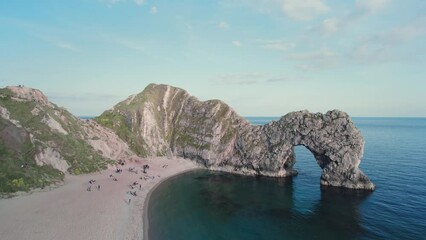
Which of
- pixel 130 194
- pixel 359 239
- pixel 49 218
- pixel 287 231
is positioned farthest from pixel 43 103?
pixel 359 239

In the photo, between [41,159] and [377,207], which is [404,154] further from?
[41,159]

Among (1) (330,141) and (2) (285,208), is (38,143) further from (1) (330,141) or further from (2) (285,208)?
(1) (330,141)

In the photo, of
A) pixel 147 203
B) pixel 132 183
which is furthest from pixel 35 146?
pixel 147 203

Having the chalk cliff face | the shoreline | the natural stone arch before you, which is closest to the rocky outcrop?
the chalk cliff face

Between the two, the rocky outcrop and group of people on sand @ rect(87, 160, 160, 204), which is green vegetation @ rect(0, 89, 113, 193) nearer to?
the rocky outcrop

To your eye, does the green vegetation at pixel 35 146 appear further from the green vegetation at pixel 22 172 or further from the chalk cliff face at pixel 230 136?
the chalk cliff face at pixel 230 136

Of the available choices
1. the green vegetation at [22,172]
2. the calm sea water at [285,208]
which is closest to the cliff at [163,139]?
the green vegetation at [22,172]
